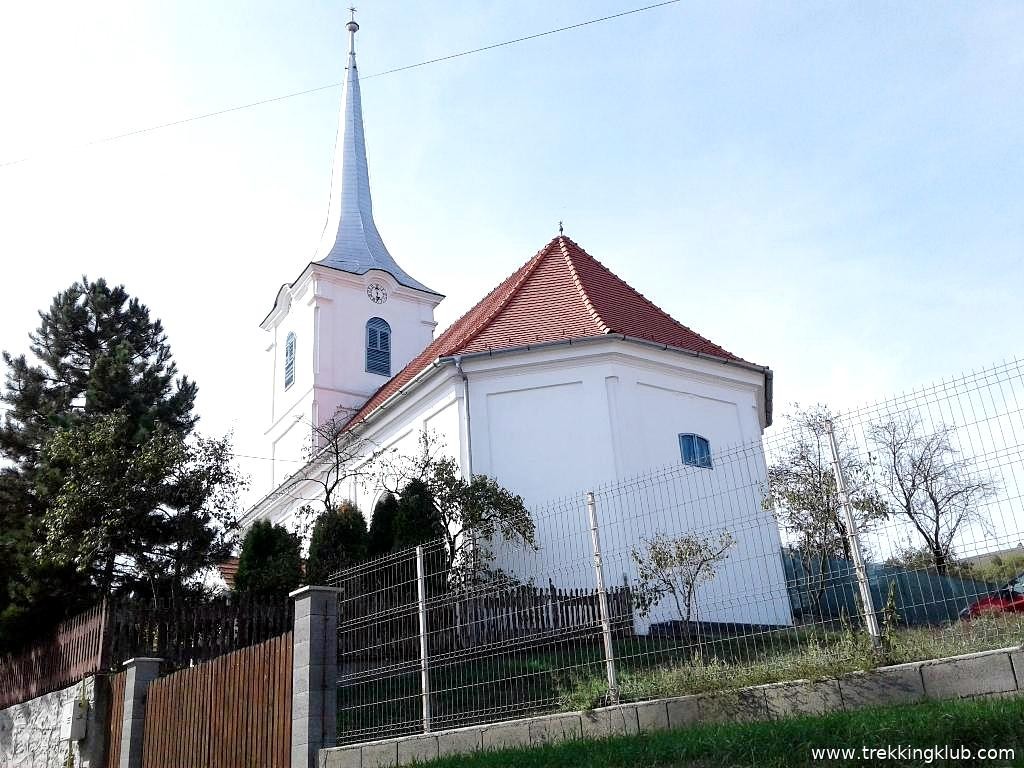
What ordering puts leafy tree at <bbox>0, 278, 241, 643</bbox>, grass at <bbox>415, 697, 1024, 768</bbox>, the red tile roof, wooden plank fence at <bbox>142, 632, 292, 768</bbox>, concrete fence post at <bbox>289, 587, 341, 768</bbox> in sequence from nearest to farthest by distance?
grass at <bbox>415, 697, 1024, 768</bbox>, concrete fence post at <bbox>289, 587, 341, 768</bbox>, wooden plank fence at <bbox>142, 632, 292, 768</bbox>, leafy tree at <bbox>0, 278, 241, 643</bbox>, the red tile roof

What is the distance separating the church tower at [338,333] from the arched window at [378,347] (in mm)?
32

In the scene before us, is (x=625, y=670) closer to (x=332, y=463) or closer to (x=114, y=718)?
(x=114, y=718)

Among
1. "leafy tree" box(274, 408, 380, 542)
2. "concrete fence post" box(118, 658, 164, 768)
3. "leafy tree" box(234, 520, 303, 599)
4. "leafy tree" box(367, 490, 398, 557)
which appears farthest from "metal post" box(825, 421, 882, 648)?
"leafy tree" box(274, 408, 380, 542)

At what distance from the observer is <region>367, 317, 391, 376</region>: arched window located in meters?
30.3

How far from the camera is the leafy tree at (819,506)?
704cm

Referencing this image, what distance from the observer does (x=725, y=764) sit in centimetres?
559

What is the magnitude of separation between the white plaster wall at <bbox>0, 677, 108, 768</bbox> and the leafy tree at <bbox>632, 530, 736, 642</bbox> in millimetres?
7701

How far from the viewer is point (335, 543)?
17.9 m

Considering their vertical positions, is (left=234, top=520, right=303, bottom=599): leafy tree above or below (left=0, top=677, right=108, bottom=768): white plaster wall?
above

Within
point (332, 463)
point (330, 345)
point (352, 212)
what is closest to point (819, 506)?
point (332, 463)

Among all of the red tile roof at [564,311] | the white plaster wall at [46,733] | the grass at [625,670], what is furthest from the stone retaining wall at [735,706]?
the red tile roof at [564,311]

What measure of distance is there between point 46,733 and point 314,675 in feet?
22.2

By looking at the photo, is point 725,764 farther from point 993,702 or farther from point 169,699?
point 169,699

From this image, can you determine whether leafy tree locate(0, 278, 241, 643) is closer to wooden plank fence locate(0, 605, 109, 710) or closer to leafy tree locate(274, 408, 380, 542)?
wooden plank fence locate(0, 605, 109, 710)
